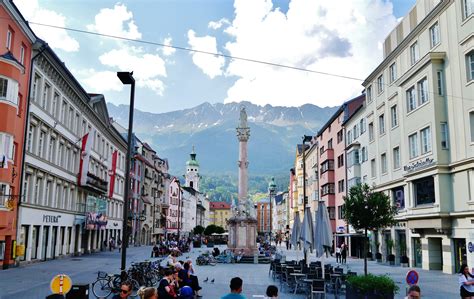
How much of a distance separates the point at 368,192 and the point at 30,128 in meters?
24.3

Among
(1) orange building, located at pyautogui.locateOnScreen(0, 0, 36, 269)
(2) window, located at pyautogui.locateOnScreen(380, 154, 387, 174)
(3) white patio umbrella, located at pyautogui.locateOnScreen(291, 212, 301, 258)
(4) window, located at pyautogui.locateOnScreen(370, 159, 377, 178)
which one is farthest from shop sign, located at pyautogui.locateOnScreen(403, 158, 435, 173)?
(1) orange building, located at pyautogui.locateOnScreen(0, 0, 36, 269)

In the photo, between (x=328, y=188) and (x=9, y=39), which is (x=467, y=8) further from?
(x=328, y=188)

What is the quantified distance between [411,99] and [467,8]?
8592 millimetres

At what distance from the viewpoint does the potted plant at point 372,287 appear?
45.4 feet

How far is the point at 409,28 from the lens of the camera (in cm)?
3544

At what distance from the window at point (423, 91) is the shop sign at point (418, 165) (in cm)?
424

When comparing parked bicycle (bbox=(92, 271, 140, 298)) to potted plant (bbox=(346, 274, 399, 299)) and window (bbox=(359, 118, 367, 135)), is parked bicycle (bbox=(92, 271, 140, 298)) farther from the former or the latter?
window (bbox=(359, 118, 367, 135))

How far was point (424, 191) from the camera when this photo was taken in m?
31.9

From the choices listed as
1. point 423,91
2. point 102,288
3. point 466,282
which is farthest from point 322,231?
point 423,91

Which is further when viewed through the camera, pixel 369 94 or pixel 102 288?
pixel 369 94

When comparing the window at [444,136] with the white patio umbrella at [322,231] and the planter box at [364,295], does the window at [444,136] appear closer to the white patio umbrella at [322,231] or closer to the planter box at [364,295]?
the white patio umbrella at [322,231]

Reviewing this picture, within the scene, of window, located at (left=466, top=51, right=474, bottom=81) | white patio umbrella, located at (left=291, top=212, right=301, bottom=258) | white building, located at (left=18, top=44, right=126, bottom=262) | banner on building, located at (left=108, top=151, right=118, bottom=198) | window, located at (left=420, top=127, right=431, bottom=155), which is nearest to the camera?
window, located at (left=466, top=51, right=474, bottom=81)

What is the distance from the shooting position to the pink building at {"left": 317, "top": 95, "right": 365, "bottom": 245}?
54.6 metres

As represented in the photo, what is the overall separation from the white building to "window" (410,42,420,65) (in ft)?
91.2
